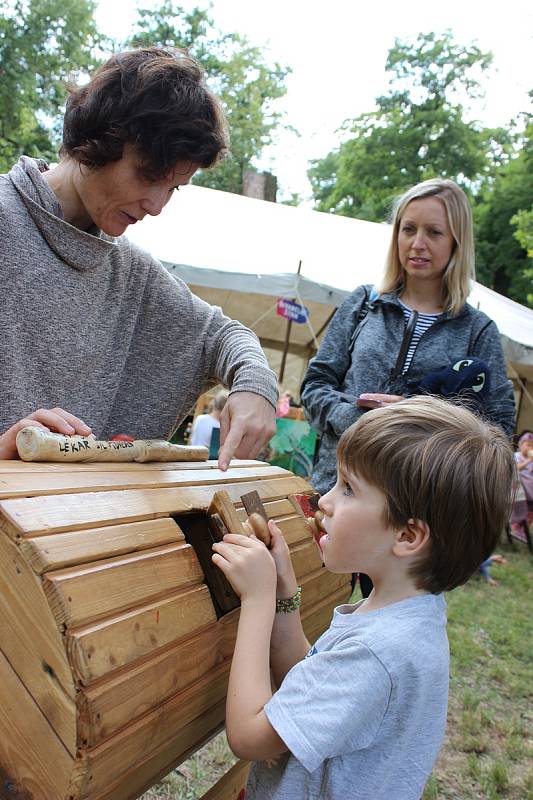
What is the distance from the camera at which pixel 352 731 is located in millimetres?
1189

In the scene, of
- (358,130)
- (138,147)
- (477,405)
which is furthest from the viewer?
(358,130)

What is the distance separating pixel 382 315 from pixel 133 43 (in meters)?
1.31

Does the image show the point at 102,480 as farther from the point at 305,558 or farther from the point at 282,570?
the point at 305,558

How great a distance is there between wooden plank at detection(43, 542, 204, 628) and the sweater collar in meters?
0.90

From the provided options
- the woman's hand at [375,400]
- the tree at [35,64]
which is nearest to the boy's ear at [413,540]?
the woman's hand at [375,400]

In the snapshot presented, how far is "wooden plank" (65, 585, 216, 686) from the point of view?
1.03 m

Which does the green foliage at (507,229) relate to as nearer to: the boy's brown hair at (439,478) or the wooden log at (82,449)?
the wooden log at (82,449)

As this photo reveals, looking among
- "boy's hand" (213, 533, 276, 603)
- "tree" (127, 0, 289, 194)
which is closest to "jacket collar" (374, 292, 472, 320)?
"boy's hand" (213, 533, 276, 603)

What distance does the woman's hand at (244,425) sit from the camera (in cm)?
175

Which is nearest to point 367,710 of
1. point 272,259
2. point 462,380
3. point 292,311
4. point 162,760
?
point 162,760

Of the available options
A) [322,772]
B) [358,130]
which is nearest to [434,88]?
[358,130]

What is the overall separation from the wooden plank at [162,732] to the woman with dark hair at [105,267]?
1.96 ft

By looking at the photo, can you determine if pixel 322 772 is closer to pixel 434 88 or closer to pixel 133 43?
pixel 133 43

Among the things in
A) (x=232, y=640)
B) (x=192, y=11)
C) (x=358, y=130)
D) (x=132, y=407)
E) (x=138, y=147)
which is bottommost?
(x=232, y=640)
